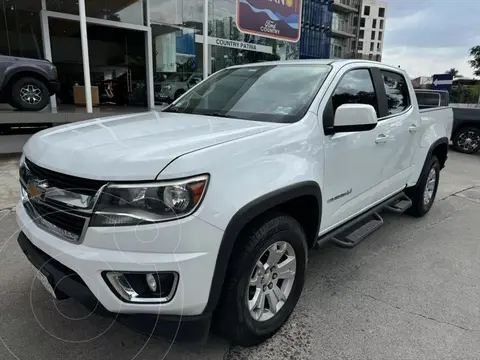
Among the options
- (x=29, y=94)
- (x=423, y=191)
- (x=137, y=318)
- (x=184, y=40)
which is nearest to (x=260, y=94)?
(x=137, y=318)

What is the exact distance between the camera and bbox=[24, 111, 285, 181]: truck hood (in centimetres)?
178

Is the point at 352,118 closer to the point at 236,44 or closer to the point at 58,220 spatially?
the point at 58,220

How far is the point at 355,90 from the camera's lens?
3.26m

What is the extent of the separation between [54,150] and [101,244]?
2.20 ft

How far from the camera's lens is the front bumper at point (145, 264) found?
5.74 ft

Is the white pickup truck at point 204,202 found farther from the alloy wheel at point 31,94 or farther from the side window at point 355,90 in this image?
the alloy wheel at point 31,94

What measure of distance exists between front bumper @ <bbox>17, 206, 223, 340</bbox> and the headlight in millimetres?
43

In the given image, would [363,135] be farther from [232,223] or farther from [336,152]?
[232,223]

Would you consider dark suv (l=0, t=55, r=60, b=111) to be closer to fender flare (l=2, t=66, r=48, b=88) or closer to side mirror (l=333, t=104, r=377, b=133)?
fender flare (l=2, t=66, r=48, b=88)

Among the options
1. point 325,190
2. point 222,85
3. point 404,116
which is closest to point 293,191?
point 325,190

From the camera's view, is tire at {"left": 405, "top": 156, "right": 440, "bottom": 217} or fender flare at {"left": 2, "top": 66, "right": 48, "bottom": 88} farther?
fender flare at {"left": 2, "top": 66, "right": 48, "bottom": 88}

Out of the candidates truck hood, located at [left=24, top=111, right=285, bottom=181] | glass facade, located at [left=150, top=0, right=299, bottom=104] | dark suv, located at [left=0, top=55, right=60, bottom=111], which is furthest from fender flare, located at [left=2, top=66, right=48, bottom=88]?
truck hood, located at [left=24, top=111, right=285, bottom=181]

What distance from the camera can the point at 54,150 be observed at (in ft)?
6.81

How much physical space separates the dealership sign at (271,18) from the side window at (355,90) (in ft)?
39.4
